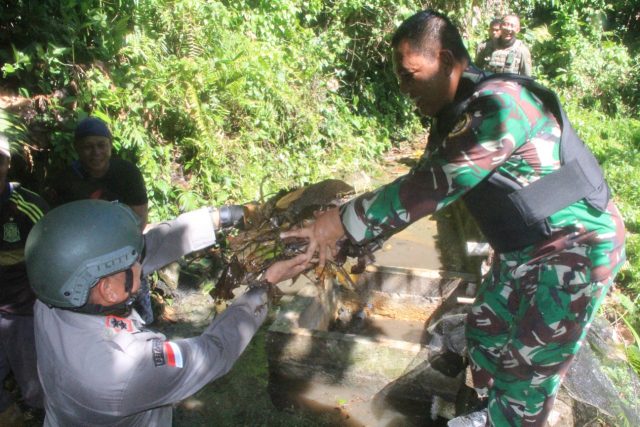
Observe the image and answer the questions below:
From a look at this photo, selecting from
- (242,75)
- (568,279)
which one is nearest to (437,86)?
(568,279)

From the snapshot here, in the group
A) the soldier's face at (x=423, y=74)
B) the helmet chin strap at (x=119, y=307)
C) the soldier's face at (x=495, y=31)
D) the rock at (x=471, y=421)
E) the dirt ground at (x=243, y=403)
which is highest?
the soldier's face at (x=423, y=74)

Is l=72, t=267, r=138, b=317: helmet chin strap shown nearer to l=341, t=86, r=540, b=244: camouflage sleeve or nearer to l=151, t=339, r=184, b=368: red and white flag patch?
l=151, t=339, r=184, b=368: red and white flag patch

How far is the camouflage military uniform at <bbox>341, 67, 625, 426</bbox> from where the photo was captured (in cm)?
200

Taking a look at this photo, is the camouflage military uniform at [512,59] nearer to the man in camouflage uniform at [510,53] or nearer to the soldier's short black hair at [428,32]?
the man in camouflage uniform at [510,53]

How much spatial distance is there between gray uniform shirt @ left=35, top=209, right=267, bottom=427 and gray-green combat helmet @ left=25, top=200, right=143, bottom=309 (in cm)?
12

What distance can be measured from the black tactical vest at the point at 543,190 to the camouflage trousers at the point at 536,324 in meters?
0.21

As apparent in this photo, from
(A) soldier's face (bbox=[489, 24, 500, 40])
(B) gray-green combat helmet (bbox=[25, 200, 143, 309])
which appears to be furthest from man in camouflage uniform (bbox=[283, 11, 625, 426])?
(A) soldier's face (bbox=[489, 24, 500, 40])

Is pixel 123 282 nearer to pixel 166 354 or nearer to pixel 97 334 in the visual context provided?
pixel 97 334

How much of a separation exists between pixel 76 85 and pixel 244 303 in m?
4.14

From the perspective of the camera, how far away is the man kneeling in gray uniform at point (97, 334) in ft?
5.44

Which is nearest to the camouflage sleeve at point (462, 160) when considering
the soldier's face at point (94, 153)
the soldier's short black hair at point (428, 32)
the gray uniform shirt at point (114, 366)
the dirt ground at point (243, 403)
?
the soldier's short black hair at point (428, 32)

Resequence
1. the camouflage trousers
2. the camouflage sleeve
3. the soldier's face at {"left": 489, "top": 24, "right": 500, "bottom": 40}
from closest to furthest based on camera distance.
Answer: the camouflage sleeve < the camouflage trousers < the soldier's face at {"left": 489, "top": 24, "right": 500, "bottom": 40}

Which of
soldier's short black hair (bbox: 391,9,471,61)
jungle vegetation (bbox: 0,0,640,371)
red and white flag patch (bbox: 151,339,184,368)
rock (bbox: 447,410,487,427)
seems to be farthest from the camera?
jungle vegetation (bbox: 0,0,640,371)

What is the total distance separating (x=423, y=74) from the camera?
2.18 m
